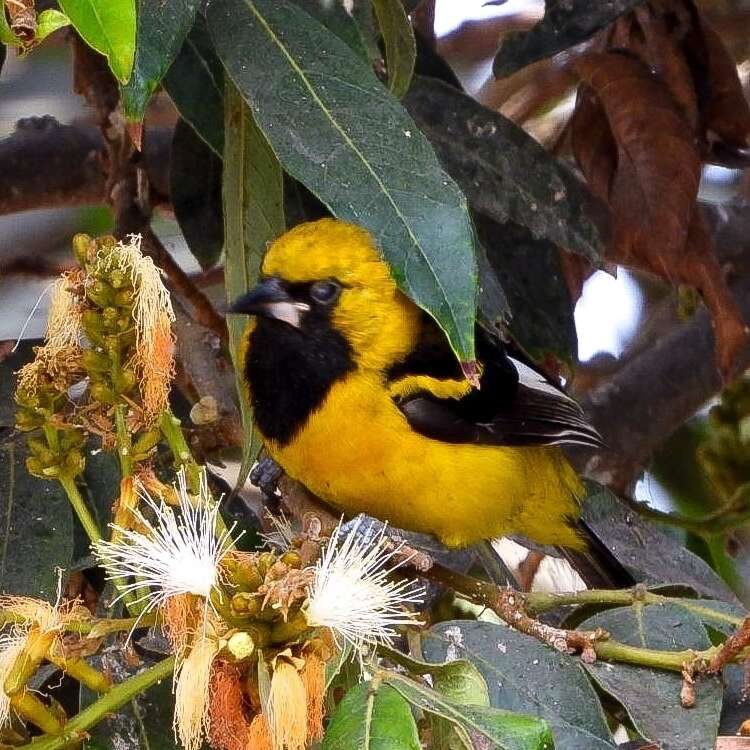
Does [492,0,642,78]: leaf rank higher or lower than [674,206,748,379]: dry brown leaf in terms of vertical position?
higher

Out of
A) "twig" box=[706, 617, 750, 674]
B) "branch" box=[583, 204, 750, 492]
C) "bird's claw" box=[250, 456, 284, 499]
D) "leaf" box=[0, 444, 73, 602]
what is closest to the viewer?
"twig" box=[706, 617, 750, 674]

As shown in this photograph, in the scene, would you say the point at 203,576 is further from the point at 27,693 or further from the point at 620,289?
the point at 620,289

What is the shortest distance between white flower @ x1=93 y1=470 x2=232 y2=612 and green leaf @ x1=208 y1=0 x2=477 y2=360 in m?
0.33

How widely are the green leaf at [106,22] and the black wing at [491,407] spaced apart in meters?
1.00

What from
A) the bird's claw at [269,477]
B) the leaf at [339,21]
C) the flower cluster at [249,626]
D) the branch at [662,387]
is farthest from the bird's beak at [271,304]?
the branch at [662,387]

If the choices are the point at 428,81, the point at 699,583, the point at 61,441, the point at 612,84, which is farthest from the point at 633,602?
the point at 612,84

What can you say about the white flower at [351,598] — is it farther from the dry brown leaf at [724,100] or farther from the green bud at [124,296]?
the dry brown leaf at [724,100]

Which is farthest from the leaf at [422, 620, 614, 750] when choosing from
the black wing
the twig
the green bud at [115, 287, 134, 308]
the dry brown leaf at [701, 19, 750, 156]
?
the dry brown leaf at [701, 19, 750, 156]

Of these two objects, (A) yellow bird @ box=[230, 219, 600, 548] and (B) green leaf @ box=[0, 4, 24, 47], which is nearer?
(B) green leaf @ box=[0, 4, 24, 47]

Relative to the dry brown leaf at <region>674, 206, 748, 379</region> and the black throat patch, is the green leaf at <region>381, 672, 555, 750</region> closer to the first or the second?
the black throat patch

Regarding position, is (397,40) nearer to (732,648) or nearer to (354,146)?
(354,146)

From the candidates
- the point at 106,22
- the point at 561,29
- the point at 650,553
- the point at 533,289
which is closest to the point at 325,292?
the point at 533,289

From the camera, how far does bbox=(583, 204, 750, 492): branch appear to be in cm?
287

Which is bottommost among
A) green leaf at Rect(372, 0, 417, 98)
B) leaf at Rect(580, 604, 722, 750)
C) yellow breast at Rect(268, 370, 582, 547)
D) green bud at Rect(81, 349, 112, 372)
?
yellow breast at Rect(268, 370, 582, 547)
